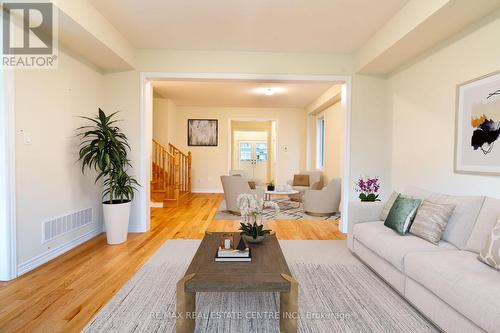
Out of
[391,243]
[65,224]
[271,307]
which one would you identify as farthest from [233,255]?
[65,224]

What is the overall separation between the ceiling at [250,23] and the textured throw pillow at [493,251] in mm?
2431

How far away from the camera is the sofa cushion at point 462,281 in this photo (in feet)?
4.93

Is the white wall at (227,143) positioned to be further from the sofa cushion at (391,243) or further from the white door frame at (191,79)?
the sofa cushion at (391,243)

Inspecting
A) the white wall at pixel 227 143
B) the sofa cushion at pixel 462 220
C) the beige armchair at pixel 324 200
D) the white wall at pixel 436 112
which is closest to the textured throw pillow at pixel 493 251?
the sofa cushion at pixel 462 220

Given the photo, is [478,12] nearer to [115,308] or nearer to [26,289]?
[115,308]

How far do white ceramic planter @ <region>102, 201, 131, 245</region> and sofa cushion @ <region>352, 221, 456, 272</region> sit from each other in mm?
3098

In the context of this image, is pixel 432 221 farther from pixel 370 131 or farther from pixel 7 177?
pixel 7 177

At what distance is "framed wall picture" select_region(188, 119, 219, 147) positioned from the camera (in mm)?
8828

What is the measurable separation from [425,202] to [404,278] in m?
0.85

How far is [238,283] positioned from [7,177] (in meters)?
2.52

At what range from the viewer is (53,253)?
3.22m

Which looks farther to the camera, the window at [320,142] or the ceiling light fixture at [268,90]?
the window at [320,142]

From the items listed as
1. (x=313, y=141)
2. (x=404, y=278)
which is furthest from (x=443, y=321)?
(x=313, y=141)

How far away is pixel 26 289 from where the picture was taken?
2.47 metres
